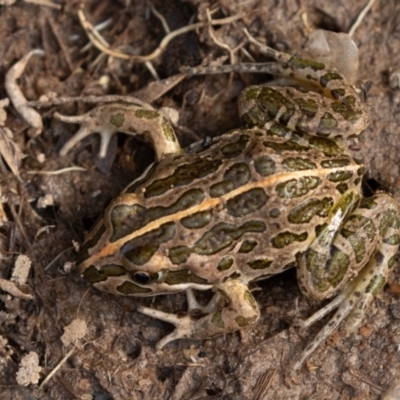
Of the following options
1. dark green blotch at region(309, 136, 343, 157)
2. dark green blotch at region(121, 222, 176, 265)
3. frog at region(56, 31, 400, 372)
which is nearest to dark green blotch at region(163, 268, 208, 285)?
frog at region(56, 31, 400, 372)

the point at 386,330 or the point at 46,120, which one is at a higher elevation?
the point at 46,120

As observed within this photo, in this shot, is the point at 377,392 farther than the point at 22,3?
No

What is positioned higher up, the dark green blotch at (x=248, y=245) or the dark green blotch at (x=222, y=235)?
the dark green blotch at (x=222, y=235)

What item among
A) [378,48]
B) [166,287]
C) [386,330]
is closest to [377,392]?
[386,330]

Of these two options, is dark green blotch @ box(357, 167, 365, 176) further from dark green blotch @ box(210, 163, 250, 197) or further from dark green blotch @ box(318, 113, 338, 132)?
dark green blotch @ box(210, 163, 250, 197)

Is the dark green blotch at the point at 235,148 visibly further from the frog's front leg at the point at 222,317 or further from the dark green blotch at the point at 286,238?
the frog's front leg at the point at 222,317

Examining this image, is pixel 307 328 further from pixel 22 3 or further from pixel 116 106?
pixel 22 3

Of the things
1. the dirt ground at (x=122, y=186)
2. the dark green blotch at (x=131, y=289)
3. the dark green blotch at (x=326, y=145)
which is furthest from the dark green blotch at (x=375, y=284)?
the dark green blotch at (x=131, y=289)
